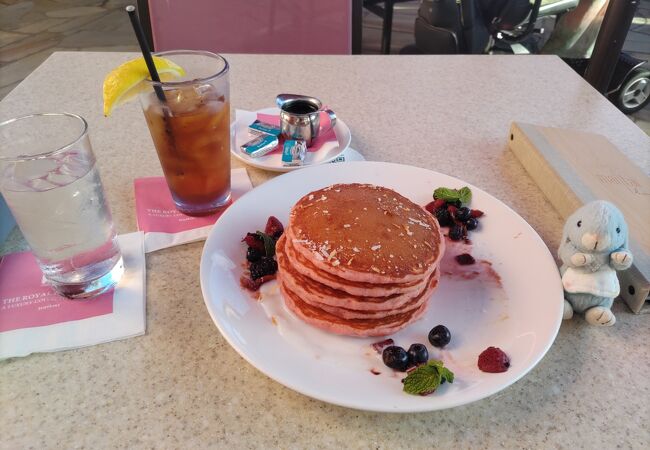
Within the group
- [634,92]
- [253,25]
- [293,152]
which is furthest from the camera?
[634,92]

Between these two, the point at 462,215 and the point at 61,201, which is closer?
the point at 61,201

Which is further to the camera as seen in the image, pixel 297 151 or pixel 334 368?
pixel 297 151

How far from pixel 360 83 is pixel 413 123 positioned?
352 mm

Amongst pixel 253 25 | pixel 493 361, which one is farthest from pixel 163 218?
pixel 253 25

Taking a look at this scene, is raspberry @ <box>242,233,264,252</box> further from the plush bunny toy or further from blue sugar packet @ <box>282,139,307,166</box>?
the plush bunny toy

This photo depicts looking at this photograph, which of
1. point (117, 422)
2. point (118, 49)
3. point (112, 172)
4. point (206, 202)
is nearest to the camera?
point (117, 422)

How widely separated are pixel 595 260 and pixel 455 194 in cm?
36

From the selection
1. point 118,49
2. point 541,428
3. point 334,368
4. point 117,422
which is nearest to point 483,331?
point 541,428

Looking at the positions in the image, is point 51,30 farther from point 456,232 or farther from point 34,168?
point 456,232

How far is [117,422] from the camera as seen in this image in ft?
2.48

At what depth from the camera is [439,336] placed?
874mm

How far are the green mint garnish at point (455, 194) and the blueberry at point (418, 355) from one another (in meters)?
0.44

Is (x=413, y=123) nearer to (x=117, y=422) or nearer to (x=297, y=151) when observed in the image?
(x=297, y=151)

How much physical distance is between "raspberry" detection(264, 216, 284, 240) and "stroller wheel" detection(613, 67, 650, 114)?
318 centimetres
